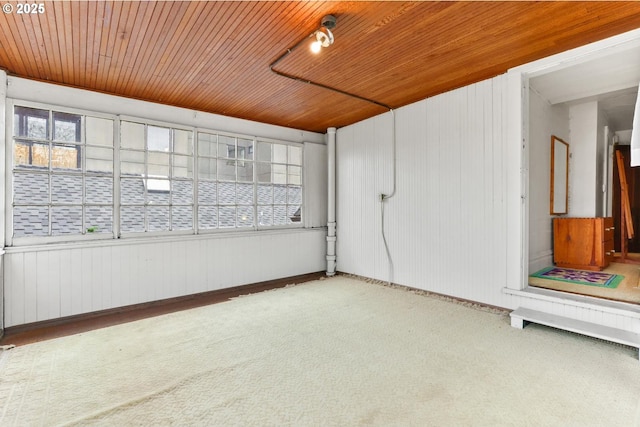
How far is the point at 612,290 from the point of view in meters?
3.26

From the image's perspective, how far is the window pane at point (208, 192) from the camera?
4.48m

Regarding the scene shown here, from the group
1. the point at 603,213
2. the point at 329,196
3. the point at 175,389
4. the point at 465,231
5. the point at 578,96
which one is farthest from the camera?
the point at 329,196

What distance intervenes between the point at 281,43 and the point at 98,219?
294cm

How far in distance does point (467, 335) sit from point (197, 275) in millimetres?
3391

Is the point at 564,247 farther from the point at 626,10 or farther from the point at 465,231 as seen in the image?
the point at 626,10

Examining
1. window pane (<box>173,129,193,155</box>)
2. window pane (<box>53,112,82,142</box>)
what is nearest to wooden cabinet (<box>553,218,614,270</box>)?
window pane (<box>173,129,193,155</box>)

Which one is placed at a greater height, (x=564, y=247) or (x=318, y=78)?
(x=318, y=78)

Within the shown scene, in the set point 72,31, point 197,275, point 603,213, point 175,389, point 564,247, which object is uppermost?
point 72,31

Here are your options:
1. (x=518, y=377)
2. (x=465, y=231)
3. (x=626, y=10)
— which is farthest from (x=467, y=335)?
(x=626, y=10)

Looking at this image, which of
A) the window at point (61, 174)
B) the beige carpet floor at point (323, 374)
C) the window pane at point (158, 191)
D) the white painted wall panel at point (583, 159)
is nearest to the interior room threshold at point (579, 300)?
the beige carpet floor at point (323, 374)

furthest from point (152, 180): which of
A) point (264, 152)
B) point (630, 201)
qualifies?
point (630, 201)

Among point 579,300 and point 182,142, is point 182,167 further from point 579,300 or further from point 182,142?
point 579,300

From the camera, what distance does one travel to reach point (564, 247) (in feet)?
15.0

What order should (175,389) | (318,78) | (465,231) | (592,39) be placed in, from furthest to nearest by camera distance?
(465,231) < (318,78) < (592,39) < (175,389)
